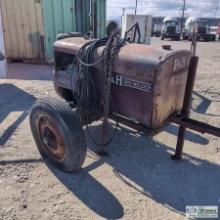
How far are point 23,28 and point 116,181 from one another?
6882 mm

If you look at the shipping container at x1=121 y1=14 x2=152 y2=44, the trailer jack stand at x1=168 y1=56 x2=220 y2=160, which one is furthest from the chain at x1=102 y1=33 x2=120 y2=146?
the shipping container at x1=121 y1=14 x2=152 y2=44

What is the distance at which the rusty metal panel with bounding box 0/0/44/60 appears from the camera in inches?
328

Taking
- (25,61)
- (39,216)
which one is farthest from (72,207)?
(25,61)

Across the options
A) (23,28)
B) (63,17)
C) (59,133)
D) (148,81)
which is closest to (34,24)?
(23,28)

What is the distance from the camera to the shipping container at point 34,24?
8.32 m

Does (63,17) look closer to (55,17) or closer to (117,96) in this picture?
(55,17)

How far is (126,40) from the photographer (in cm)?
330

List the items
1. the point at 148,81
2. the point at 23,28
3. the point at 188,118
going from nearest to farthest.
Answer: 1. the point at 148,81
2. the point at 188,118
3. the point at 23,28

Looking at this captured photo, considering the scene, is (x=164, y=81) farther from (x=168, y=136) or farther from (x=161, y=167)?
(x=168, y=136)

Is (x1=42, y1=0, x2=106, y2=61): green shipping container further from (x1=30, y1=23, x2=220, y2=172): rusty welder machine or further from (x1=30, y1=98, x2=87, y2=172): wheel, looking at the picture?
(x1=30, y1=98, x2=87, y2=172): wheel

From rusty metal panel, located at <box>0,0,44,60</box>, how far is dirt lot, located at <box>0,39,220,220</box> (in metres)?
4.88

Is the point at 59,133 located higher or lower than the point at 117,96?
lower

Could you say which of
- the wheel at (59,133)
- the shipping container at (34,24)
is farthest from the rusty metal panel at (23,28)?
the wheel at (59,133)

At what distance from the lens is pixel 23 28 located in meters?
8.57
